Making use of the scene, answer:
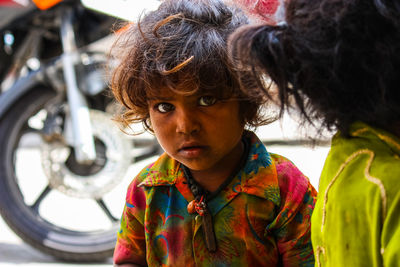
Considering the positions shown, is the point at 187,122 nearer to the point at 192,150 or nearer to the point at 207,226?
the point at 192,150

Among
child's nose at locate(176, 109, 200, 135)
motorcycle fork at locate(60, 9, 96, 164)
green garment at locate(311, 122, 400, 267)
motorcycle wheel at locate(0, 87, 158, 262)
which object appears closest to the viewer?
green garment at locate(311, 122, 400, 267)

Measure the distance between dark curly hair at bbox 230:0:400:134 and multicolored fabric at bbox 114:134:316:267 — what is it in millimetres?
367

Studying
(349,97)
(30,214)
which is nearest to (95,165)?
(30,214)

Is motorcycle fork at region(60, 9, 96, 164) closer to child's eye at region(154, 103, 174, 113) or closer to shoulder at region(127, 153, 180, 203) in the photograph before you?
shoulder at region(127, 153, 180, 203)

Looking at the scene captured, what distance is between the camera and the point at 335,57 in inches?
40.0

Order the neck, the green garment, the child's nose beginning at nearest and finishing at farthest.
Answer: the green garment, the child's nose, the neck

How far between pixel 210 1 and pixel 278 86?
1.62 ft

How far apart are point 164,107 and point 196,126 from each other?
0.36 ft

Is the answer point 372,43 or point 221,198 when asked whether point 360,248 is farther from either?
point 221,198

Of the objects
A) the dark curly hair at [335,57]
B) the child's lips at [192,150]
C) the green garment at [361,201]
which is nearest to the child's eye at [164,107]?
the child's lips at [192,150]

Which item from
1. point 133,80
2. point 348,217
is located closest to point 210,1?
point 133,80

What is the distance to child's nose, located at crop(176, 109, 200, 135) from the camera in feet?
4.60

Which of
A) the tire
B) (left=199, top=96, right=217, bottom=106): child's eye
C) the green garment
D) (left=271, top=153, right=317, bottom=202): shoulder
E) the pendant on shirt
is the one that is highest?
(left=199, top=96, right=217, bottom=106): child's eye

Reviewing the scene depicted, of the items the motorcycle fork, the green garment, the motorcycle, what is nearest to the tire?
the motorcycle
